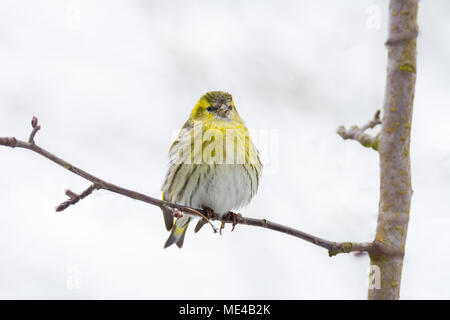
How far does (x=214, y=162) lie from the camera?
269 centimetres

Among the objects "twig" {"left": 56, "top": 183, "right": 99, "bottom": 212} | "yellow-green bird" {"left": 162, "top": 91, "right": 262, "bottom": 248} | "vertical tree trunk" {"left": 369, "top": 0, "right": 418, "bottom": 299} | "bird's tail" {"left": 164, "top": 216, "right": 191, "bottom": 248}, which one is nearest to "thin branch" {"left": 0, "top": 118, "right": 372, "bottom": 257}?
"twig" {"left": 56, "top": 183, "right": 99, "bottom": 212}

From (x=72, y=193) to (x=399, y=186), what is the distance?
3.94ft

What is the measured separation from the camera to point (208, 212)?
2.71 m

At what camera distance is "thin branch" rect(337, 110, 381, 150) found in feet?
7.82

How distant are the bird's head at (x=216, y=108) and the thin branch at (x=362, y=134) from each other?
0.62 m

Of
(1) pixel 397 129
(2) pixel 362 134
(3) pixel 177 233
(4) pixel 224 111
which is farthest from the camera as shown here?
(3) pixel 177 233

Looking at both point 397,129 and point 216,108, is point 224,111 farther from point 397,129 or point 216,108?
point 397,129

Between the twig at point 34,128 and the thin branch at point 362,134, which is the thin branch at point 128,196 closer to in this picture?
the twig at point 34,128

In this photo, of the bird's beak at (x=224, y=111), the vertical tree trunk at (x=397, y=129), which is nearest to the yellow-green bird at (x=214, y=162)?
the bird's beak at (x=224, y=111)

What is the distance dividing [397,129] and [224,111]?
1117mm

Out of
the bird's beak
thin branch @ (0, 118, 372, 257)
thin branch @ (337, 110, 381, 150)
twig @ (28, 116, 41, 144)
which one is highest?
the bird's beak

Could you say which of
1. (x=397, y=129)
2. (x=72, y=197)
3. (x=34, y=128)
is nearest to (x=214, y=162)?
(x=397, y=129)

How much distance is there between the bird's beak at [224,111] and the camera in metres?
2.88

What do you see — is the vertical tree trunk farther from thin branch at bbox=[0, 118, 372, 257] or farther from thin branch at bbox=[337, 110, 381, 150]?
thin branch at bbox=[337, 110, 381, 150]
